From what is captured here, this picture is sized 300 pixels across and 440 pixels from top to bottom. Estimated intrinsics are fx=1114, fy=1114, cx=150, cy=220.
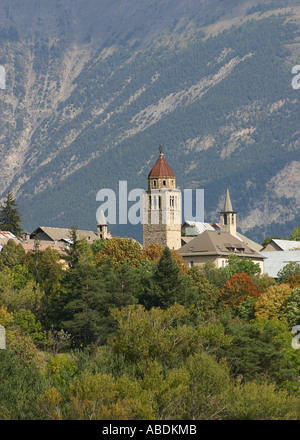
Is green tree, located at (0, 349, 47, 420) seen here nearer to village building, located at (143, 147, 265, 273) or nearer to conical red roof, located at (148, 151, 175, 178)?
village building, located at (143, 147, 265, 273)

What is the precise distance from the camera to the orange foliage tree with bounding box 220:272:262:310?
98062 millimetres

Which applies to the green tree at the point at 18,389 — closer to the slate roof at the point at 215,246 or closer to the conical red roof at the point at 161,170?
the slate roof at the point at 215,246

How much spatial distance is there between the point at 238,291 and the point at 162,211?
3494 cm

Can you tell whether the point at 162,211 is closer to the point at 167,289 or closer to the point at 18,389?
the point at 167,289

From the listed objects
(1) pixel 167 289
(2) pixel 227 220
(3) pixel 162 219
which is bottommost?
(1) pixel 167 289

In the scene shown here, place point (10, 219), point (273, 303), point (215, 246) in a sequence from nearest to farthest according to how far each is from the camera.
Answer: point (273, 303) < point (215, 246) < point (10, 219)

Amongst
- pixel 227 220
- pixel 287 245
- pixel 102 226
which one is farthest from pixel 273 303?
pixel 227 220

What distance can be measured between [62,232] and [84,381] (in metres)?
102

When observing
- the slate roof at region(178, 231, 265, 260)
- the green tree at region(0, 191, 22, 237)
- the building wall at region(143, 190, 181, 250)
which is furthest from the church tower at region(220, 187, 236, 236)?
the slate roof at region(178, 231, 265, 260)

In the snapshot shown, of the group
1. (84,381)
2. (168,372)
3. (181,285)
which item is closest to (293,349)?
(181,285)

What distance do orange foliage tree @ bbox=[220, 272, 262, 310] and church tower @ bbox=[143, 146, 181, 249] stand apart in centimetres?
3033

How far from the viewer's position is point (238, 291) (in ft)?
324

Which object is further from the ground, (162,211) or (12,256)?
(162,211)

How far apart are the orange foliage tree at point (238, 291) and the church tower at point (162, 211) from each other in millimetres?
30330
